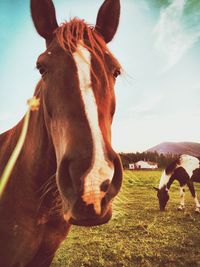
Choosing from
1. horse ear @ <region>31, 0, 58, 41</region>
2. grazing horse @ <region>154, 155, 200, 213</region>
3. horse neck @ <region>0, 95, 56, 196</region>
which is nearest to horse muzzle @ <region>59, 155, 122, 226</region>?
horse neck @ <region>0, 95, 56, 196</region>

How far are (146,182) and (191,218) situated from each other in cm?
1000

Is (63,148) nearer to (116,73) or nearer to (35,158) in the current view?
(35,158)

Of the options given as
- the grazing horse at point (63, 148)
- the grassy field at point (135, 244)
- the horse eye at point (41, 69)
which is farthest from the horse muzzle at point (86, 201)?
the grassy field at point (135, 244)

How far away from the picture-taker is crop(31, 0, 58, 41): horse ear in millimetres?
2250

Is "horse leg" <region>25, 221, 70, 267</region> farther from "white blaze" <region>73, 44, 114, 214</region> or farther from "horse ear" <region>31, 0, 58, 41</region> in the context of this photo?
"horse ear" <region>31, 0, 58, 41</region>

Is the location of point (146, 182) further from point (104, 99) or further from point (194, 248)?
point (104, 99)

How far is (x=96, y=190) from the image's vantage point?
4.50 ft

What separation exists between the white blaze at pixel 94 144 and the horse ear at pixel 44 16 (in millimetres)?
576

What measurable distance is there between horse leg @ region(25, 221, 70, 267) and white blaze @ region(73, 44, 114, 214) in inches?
46.2

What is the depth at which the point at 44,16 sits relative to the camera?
2285mm

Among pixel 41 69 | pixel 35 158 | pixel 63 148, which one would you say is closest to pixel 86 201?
pixel 63 148

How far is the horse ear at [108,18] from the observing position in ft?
7.86

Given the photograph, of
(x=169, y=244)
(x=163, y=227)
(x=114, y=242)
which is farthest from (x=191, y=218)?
(x=114, y=242)

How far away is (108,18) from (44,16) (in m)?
0.55
